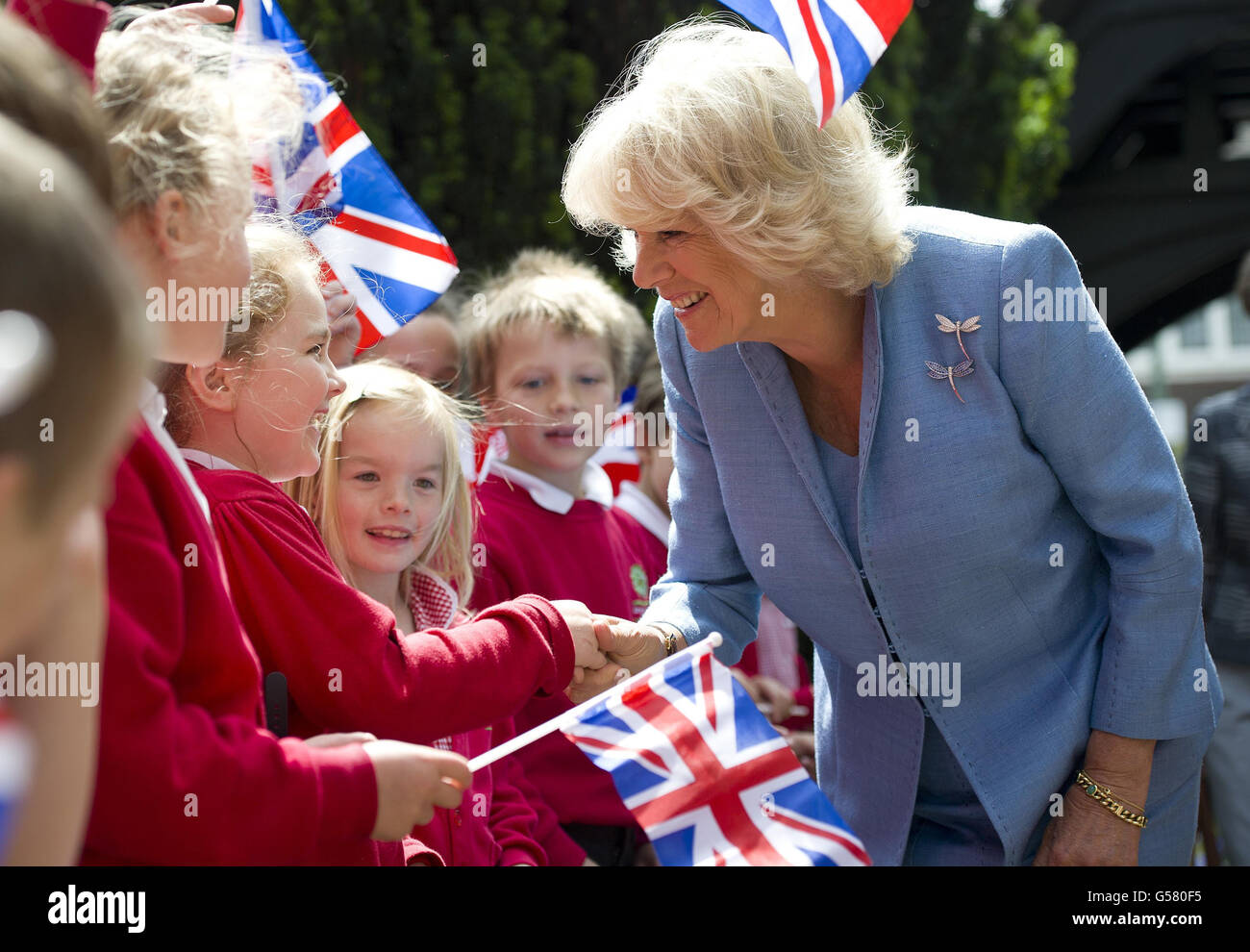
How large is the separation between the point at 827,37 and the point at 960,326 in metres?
0.54

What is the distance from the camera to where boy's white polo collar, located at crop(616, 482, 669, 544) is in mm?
4023

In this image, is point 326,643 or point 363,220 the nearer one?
point 326,643

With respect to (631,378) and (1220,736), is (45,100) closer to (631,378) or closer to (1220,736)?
(631,378)

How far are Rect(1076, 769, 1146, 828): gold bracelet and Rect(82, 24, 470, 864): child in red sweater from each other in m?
1.22

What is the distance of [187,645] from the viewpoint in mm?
1496

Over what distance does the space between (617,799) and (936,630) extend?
1.15m

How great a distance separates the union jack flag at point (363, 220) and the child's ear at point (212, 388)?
98cm

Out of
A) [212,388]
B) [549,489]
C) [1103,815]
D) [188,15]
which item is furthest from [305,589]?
[549,489]

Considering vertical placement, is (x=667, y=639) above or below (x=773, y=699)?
above

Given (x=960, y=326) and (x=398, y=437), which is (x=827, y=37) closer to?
(x=960, y=326)

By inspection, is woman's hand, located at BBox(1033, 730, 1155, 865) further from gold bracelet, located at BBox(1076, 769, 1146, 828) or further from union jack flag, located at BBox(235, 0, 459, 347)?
union jack flag, located at BBox(235, 0, 459, 347)

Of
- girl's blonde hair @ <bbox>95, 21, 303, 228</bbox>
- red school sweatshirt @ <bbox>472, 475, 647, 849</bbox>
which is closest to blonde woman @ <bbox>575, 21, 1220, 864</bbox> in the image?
girl's blonde hair @ <bbox>95, 21, 303, 228</bbox>
